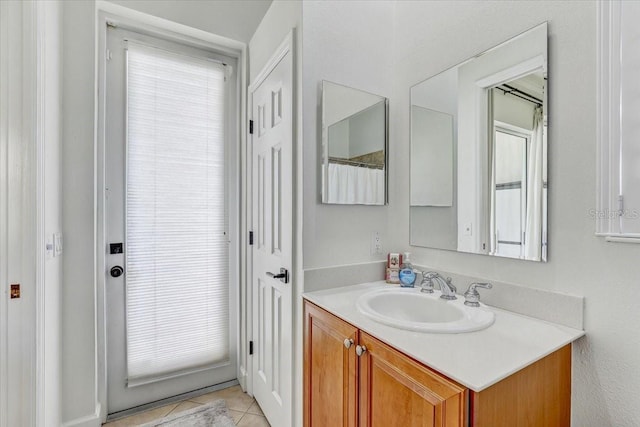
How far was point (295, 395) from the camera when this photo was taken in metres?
1.48

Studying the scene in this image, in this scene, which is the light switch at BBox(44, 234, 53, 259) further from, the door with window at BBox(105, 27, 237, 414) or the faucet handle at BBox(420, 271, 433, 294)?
the faucet handle at BBox(420, 271, 433, 294)

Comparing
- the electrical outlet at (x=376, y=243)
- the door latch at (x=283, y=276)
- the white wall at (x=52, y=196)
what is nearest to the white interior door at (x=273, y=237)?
the door latch at (x=283, y=276)

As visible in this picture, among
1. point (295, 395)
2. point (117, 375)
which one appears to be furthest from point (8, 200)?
point (295, 395)

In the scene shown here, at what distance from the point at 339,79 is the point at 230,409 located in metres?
2.09

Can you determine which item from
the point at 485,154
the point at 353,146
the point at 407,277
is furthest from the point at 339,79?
the point at 407,277

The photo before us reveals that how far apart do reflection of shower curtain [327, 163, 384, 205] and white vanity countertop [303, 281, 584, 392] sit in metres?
0.56

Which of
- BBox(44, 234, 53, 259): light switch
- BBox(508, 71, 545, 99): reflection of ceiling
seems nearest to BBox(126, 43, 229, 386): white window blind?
BBox(44, 234, 53, 259): light switch

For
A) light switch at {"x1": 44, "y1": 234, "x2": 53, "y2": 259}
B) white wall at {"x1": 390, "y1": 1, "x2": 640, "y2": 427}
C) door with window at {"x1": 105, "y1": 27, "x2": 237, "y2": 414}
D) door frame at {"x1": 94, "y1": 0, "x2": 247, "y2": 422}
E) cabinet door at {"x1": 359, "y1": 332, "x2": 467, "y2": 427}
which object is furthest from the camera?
door with window at {"x1": 105, "y1": 27, "x2": 237, "y2": 414}

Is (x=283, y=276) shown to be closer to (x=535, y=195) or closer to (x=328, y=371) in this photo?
(x=328, y=371)

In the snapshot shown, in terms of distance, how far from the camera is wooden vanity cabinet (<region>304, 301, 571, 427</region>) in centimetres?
73

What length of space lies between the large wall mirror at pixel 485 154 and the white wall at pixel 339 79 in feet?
0.78

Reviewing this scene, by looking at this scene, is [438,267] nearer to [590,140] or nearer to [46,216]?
[590,140]

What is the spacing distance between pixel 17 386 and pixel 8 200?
0.72m

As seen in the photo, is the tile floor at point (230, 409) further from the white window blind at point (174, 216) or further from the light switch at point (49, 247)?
the light switch at point (49, 247)
